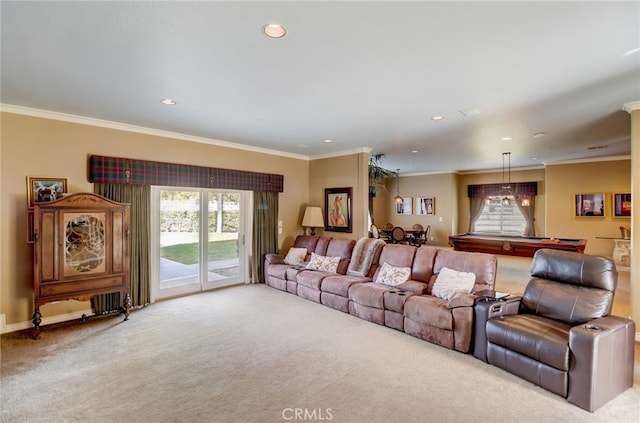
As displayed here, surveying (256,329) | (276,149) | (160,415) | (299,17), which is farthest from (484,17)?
(276,149)

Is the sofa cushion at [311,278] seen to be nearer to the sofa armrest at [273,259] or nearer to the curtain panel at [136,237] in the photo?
the sofa armrest at [273,259]

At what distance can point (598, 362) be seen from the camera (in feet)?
7.57

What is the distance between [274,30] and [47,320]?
4.63 meters

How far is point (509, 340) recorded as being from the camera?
2.78 m

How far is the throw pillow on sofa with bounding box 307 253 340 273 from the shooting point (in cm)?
536

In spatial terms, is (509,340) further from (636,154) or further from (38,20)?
(38,20)

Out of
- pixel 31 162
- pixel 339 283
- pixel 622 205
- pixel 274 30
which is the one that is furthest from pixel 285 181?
pixel 622 205

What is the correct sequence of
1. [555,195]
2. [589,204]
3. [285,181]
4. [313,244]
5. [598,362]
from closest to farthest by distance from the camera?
[598,362] < [313,244] < [285,181] < [589,204] < [555,195]

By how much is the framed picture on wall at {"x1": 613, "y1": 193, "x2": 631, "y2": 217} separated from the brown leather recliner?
652 cm

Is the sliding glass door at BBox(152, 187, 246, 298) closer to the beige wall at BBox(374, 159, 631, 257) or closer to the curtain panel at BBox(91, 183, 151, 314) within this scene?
the curtain panel at BBox(91, 183, 151, 314)

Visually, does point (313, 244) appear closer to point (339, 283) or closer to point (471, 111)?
point (339, 283)

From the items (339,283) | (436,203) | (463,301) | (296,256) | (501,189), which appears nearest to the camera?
(463,301)

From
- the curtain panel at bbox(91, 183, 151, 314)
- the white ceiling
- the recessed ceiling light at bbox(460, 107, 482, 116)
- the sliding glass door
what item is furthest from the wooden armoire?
the recessed ceiling light at bbox(460, 107, 482, 116)

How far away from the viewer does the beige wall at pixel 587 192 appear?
7618mm
